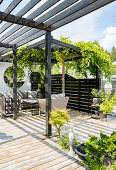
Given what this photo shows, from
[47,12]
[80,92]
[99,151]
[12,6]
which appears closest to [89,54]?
[80,92]

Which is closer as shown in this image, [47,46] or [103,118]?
[47,46]

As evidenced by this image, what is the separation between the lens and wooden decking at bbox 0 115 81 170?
2698 mm

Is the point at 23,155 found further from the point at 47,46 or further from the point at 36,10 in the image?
the point at 36,10

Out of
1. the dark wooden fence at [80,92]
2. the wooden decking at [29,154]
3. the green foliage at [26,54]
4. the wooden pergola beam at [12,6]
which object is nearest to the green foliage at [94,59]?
the dark wooden fence at [80,92]

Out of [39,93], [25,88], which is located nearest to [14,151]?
[39,93]

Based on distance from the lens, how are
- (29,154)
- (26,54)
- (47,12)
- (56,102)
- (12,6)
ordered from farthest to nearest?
1. (26,54)
2. (56,102)
3. (47,12)
4. (29,154)
5. (12,6)

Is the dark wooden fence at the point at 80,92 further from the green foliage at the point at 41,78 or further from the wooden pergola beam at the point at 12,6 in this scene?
the wooden pergola beam at the point at 12,6

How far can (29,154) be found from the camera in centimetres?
311

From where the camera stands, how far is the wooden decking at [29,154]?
8.85 feet

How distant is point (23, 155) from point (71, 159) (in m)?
0.91

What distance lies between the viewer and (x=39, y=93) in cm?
887

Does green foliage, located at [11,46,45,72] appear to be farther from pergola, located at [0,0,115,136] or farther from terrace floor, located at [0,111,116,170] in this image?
terrace floor, located at [0,111,116,170]

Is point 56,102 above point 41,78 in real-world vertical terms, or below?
below

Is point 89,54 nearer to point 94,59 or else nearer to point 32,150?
point 94,59
